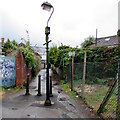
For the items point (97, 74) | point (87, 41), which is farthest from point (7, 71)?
point (87, 41)

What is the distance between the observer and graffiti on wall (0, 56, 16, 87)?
7.34 m

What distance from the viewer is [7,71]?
7.51 m

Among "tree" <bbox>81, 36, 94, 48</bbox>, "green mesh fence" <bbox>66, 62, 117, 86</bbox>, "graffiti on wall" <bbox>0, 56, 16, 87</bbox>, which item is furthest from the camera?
"tree" <bbox>81, 36, 94, 48</bbox>

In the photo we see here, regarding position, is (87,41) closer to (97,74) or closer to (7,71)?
(97,74)

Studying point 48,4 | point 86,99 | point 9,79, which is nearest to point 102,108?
point 86,99

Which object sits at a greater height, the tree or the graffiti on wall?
the tree

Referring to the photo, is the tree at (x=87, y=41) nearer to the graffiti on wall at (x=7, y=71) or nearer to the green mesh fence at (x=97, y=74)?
the green mesh fence at (x=97, y=74)

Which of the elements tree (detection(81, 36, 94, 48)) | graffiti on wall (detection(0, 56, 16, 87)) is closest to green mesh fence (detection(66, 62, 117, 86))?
graffiti on wall (detection(0, 56, 16, 87))

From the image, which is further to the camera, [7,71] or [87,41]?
[87,41]

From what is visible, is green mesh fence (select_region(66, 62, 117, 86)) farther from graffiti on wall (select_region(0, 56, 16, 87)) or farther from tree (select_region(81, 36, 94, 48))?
tree (select_region(81, 36, 94, 48))

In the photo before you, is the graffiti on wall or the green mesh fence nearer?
the green mesh fence

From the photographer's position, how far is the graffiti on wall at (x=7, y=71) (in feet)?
24.1

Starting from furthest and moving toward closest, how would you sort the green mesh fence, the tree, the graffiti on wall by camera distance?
the tree, the graffiti on wall, the green mesh fence

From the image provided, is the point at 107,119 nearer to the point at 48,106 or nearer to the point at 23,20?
the point at 48,106
